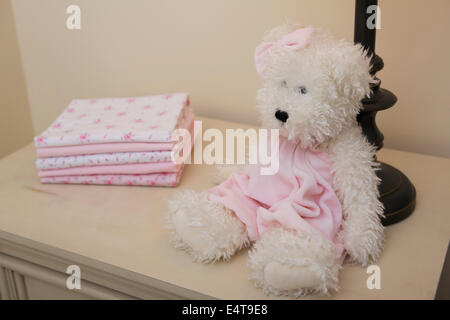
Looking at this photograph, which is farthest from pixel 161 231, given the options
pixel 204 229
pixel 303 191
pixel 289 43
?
pixel 289 43

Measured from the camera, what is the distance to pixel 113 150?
831mm

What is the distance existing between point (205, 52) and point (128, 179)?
Answer: 0.37 metres

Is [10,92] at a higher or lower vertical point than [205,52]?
lower

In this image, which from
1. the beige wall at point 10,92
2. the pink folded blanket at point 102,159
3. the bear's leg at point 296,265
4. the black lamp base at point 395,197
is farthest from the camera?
the beige wall at point 10,92

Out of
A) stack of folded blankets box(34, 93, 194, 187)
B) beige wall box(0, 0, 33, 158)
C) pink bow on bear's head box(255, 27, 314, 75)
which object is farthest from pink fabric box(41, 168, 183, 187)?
beige wall box(0, 0, 33, 158)

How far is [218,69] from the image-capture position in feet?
3.47

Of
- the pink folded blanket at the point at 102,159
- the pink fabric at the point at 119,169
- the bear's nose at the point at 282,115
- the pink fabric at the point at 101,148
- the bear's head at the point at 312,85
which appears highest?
the bear's head at the point at 312,85

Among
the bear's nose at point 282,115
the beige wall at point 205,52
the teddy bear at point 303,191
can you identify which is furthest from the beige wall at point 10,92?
the bear's nose at point 282,115

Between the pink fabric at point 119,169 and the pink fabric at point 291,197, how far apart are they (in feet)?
0.50

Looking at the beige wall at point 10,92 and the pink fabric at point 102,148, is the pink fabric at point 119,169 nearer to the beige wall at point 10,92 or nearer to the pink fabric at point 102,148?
the pink fabric at point 102,148

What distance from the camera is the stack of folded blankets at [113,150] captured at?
2.68 ft

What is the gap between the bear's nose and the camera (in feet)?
2.01

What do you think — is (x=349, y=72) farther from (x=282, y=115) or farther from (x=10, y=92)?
(x=10, y=92)
